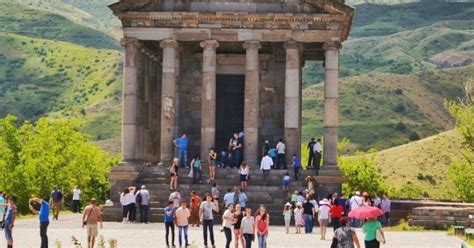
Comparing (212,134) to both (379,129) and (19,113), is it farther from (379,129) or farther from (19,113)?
(19,113)

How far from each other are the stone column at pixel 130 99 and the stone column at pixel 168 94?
1.37 meters

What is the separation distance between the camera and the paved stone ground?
34812 mm

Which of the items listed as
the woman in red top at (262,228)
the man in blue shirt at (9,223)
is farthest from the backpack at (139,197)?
the woman in red top at (262,228)

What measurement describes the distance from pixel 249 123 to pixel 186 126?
5721 mm

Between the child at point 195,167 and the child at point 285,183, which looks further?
the child at point 195,167

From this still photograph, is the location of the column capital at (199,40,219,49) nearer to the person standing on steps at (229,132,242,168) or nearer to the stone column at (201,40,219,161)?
the stone column at (201,40,219,161)

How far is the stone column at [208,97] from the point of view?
165 feet

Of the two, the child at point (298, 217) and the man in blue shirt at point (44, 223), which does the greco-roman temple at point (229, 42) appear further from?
Answer: the man in blue shirt at point (44, 223)

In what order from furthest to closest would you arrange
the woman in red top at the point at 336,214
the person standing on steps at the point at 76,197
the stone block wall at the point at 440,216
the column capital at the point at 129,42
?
the person standing on steps at the point at 76,197 < the column capital at the point at 129,42 < the stone block wall at the point at 440,216 < the woman in red top at the point at 336,214

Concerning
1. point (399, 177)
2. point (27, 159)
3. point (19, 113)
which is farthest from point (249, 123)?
point (19, 113)

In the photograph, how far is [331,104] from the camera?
50.3m

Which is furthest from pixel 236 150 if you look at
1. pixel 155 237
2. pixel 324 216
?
pixel 155 237

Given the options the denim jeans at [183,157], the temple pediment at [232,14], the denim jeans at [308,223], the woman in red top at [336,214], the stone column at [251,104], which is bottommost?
the denim jeans at [308,223]

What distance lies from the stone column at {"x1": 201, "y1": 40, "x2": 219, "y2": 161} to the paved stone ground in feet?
21.8
